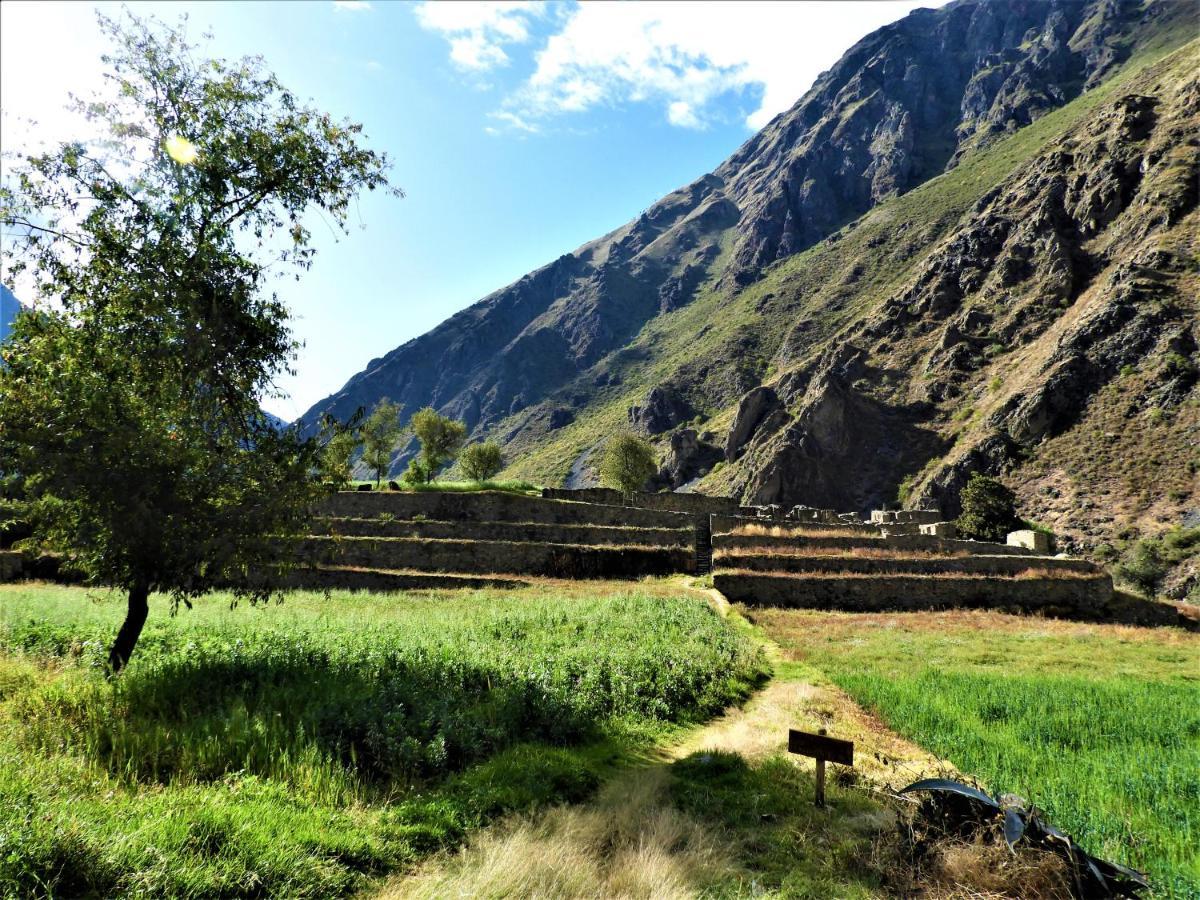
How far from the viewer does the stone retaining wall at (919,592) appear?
26.9 meters

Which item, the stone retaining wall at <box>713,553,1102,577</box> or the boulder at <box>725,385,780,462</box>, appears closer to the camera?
the stone retaining wall at <box>713,553,1102,577</box>

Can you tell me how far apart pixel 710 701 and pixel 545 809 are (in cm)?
596

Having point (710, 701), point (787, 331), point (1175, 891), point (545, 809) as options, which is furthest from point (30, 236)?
point (787, 331)

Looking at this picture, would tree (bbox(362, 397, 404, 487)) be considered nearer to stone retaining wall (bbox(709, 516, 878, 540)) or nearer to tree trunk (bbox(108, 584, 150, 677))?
stone retaining wall (bbox(709, 516, 878, 540))

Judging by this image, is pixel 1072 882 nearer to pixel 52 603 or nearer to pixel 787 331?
pixel 52 603

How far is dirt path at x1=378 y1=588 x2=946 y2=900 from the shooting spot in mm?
5121

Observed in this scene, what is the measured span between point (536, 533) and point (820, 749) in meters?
29.7

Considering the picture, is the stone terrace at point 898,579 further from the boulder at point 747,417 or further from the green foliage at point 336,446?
the boulder at point 747,417

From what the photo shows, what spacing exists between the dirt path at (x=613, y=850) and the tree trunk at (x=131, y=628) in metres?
8.40

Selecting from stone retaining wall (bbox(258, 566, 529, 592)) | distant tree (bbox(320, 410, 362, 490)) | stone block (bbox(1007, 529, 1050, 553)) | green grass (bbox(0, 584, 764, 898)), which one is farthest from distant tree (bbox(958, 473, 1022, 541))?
distant tree (bbox(320, 410, 362, 490))

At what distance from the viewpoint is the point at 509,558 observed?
3284cm

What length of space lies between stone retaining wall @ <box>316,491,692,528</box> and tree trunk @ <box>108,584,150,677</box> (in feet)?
93.1

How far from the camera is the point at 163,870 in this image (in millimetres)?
4531

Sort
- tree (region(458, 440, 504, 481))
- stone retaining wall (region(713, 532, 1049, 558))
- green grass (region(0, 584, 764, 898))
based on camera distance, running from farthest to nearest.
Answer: tree (region(458, 440, 504, 481)), stone retaining wall (region(713, 532, 1049, 558)), green grass (region(0, 584, 764, 898))
